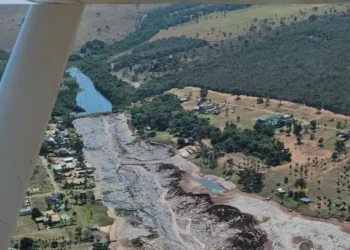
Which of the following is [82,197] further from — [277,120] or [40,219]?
[277,120]

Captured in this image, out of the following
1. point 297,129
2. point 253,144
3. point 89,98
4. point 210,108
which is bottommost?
point 253,144

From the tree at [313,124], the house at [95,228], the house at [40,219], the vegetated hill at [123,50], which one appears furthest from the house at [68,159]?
the tree at [313,124]

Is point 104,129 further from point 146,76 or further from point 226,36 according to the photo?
point 226,36

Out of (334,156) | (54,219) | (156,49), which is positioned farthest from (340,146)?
(156,49)

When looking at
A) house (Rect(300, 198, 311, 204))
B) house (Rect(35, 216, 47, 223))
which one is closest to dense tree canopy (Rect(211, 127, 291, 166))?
house (Rect(300, 198, 311, 204))

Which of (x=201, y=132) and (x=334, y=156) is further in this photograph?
(x=201, y=132)

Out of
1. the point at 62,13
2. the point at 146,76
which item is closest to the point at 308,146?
the point at 146,76
